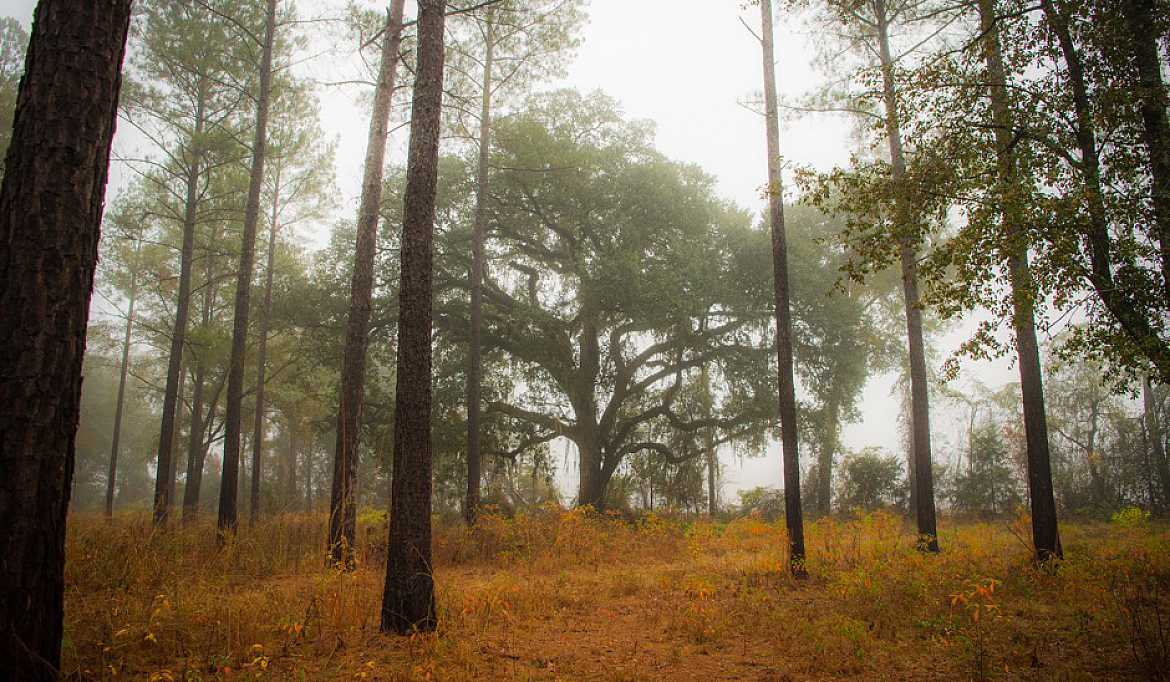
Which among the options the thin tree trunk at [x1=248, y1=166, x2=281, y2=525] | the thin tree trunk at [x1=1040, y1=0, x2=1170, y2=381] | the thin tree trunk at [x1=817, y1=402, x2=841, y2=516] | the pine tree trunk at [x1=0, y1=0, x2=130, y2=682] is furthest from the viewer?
the thin tree trunk at [x1=817, y1=402, x2=841, y2=516]

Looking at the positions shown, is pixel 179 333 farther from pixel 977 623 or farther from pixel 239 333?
pixel 977 623

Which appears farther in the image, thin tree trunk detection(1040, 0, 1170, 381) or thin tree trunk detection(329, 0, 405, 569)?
thin tree trunk detection(329, 0, 405, 569)

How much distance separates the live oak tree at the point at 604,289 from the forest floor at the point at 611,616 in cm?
739

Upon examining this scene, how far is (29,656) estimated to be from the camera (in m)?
Result: 2.99

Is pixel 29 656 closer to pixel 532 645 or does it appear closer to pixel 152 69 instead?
pixel 532 645

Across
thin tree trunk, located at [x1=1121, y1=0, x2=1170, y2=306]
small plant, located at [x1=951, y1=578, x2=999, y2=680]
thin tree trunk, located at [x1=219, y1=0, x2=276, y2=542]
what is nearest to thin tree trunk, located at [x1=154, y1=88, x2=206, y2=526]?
thin tree trunk, located at [x1=219, y1=0, x2=276, y2=542]

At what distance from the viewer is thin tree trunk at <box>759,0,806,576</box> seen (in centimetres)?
930

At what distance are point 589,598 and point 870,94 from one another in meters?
7.18

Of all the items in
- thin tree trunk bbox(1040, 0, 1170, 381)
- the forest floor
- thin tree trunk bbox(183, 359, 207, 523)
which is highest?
thin tree trunk bbox(1040, 0, 1170, 381)

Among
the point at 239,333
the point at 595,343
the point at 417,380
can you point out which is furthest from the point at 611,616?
the point at 595,343

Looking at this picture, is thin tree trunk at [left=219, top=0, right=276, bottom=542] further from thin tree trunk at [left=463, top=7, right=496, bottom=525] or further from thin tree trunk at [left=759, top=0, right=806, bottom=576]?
thin tree trunk at [left=759, top=0, right=806, bottom=576]

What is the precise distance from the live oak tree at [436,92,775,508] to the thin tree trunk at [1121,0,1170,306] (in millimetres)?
10299

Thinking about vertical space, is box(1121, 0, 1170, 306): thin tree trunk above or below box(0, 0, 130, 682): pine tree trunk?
above

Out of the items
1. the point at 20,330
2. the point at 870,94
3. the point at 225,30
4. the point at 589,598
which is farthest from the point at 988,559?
the point at 225,30
